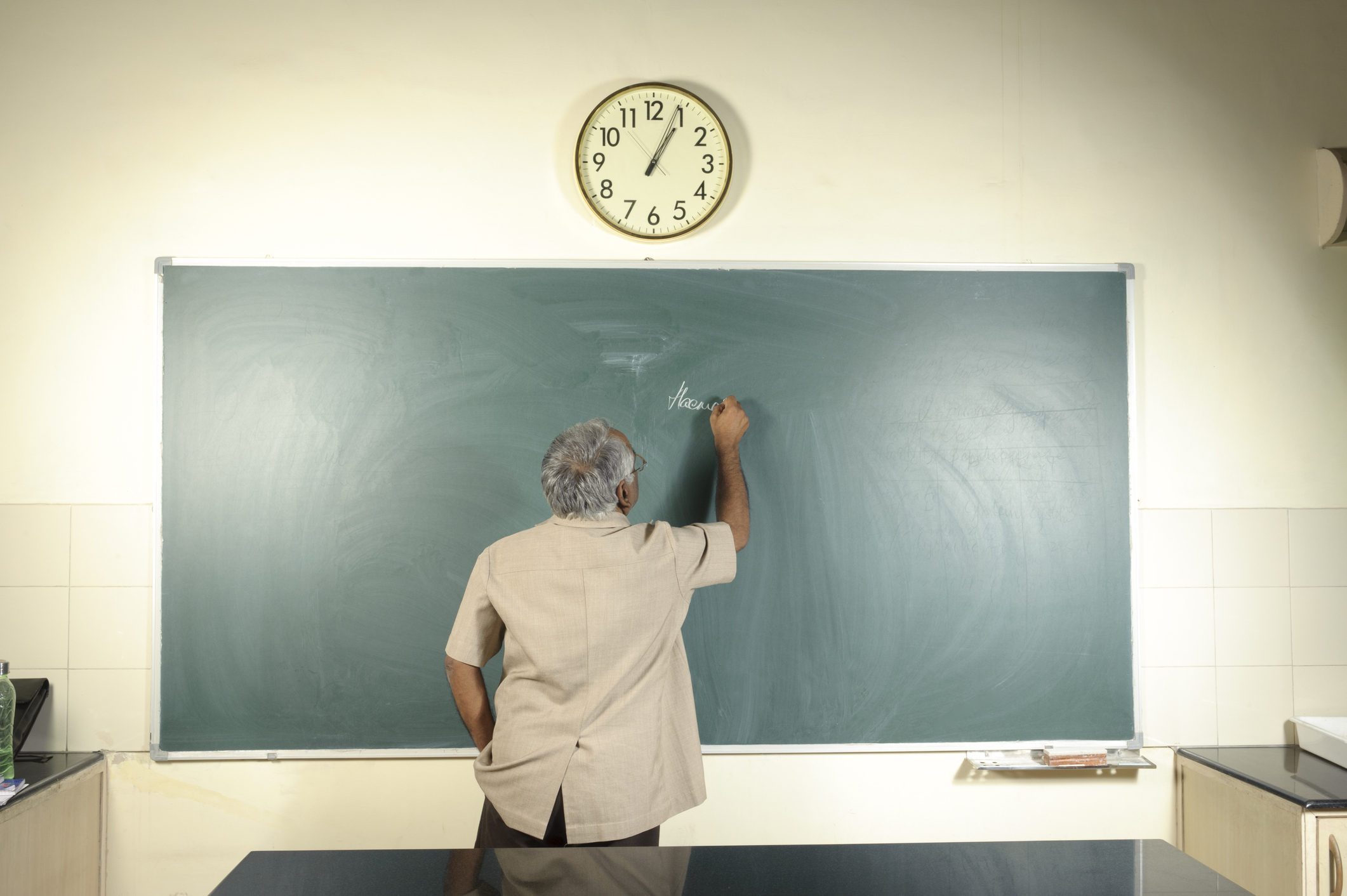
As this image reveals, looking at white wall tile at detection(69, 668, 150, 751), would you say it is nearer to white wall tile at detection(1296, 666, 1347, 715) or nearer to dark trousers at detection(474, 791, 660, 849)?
dark trousers at detection(474, 791, 660, 849)

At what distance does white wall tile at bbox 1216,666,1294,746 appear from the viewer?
2521mm

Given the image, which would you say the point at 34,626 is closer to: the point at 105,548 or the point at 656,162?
the point at 105,548

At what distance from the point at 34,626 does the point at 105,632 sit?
0.67 ft

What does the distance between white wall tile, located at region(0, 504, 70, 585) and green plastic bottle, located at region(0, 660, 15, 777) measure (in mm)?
305

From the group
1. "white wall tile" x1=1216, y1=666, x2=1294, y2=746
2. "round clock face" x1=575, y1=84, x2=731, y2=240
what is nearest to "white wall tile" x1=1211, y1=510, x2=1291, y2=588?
"white wall tile" x1=1216, y1=666, x2=1294, y2=746

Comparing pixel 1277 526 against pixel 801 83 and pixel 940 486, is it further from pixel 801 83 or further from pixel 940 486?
pixel 801 83

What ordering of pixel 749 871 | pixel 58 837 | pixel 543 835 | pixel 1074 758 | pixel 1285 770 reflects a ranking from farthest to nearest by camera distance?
pixel 1074 758, pixel 1285 770, pixel 58 837, pixel 543 835, pixel 749 871

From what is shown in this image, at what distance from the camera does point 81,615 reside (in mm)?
2389

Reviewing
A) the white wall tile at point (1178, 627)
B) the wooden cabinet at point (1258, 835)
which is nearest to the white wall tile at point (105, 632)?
the white wall tile at point (1178, 627)

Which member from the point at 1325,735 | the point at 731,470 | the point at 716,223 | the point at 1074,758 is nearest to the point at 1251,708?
the point at 1325,735

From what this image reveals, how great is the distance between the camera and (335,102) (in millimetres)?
2471

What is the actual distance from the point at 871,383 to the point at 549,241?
1.08m

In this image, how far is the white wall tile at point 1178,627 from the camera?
2.52 metres

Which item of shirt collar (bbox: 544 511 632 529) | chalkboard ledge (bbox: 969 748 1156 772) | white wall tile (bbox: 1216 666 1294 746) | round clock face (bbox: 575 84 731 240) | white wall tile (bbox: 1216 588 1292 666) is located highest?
round clock face (bbox: 575 84 731 240)
